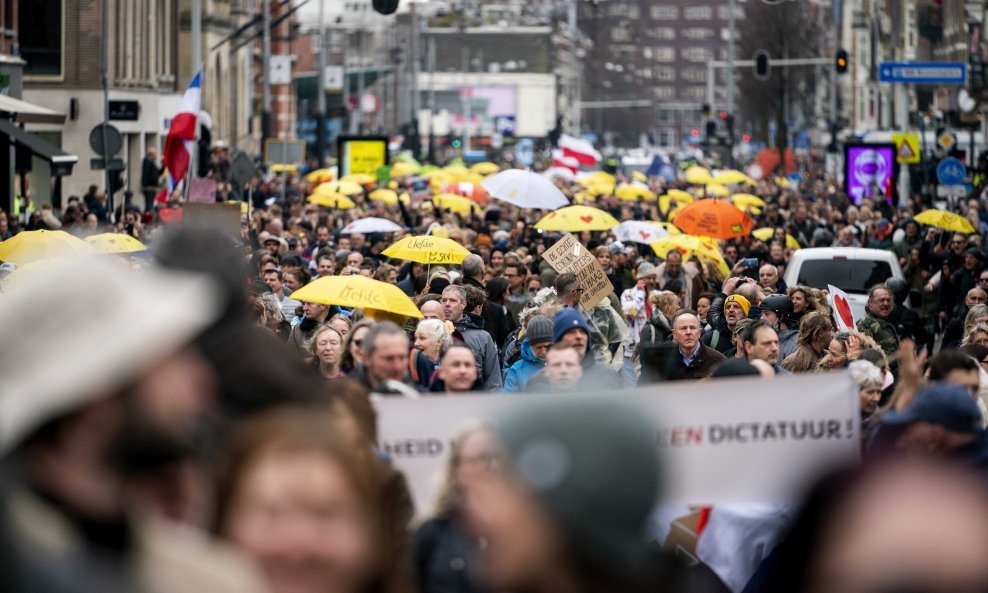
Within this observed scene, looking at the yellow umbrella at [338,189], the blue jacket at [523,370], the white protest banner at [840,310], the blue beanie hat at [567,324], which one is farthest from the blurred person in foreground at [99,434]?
the yellow umbrella at [338,189]

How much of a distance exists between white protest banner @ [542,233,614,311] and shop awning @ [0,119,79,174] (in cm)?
1881

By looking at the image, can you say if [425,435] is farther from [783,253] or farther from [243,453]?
[783,253]

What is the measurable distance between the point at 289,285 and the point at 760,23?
83.4m

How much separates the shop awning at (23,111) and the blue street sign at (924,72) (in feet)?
53.3

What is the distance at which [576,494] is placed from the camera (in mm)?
2916

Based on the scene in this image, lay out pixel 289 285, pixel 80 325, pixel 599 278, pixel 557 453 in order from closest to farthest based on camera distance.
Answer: pixel 80 325, pixel 557 453, pixel 599 278, pixel 289 285

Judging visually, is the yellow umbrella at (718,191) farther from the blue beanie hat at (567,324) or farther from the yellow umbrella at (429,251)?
the blue beanie hat at (567,324)

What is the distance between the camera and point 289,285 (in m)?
16.1

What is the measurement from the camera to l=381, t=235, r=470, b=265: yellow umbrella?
1714 centimetres

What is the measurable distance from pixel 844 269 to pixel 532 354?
954 cm

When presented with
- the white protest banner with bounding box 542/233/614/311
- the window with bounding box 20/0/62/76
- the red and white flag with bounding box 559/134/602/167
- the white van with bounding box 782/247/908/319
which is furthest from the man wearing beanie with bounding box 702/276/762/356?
the window with bounding box 20/0/62/76

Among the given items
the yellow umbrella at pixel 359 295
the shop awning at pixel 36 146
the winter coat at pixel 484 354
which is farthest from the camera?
the shop awning at pixel 36 146

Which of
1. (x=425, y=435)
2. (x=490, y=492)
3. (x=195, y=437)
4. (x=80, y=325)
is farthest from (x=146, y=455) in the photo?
(x=425, y=435)

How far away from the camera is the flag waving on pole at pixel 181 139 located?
942 inches
